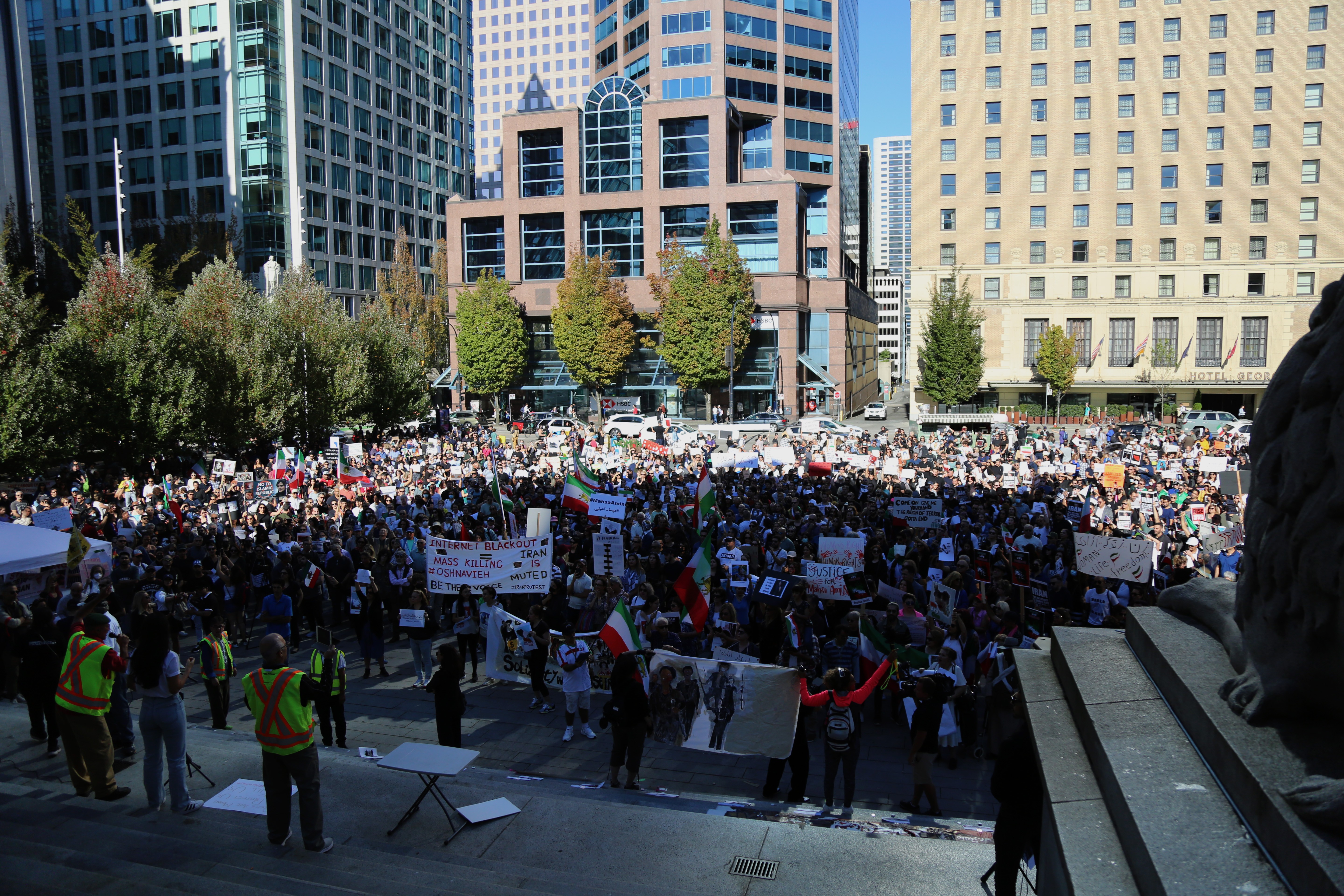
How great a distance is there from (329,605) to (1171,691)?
52.8ft

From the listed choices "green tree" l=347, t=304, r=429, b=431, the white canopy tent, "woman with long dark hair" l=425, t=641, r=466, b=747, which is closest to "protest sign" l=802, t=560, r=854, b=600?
"woman with long dark hair" l=425, t=641, r=466, b=747

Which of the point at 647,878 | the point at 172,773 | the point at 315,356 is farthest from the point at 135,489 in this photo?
the point at 647,878

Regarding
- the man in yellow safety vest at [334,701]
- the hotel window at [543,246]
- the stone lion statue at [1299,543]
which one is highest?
the hotel window at [543,246]

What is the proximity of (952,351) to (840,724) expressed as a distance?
51.0 metres

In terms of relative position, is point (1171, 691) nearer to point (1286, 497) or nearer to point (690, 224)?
point (1286, 497)

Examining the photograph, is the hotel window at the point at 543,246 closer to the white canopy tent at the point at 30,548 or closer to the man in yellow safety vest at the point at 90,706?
the white canopy tent at the point at 30,548

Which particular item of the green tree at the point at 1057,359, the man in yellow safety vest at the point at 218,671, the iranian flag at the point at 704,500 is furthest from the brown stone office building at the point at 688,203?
the man in yellow safety vest at the point at 218,671

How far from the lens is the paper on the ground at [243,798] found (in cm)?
805

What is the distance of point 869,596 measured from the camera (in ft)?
46.6

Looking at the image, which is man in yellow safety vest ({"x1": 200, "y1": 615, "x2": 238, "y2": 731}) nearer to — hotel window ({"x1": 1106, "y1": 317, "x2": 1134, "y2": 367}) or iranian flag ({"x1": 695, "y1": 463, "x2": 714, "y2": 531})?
iranian flag ({"x1": 695, "y1": 463, "x2": 714, "y2": 531})

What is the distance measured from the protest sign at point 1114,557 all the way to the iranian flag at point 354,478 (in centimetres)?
1881

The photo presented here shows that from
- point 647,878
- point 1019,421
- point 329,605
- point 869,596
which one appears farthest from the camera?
point 1019,421

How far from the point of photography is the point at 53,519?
1856 centimetres

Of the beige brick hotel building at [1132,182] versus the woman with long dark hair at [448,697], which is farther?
the beige brick hotel building at [1132,182]
